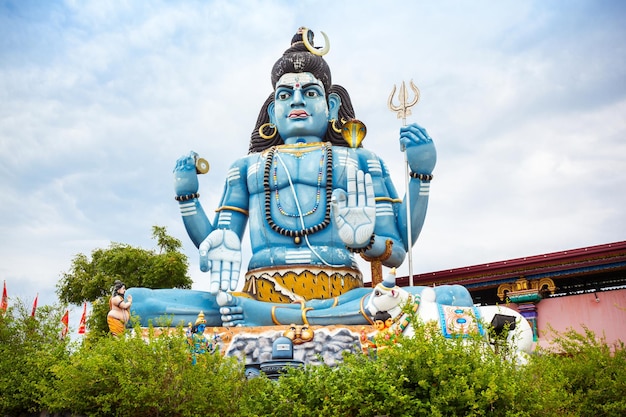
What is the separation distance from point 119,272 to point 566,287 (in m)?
8.78

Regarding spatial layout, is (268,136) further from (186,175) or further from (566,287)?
(566,287)

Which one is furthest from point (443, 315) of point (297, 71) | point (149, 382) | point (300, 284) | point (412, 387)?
point (297, 71)

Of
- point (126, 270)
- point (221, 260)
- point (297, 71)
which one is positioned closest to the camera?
point (221, 260)

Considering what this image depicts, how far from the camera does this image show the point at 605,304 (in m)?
9.34

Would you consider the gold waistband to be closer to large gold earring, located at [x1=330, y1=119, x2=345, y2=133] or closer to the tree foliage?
large gold earring, located at [x1=330, y1=119, x2=345, y2=133]

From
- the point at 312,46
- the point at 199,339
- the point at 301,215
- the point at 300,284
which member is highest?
the point at 312,46

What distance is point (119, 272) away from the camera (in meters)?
15.0

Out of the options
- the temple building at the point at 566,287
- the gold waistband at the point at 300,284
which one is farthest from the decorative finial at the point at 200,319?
the temple building at the point at 566,287

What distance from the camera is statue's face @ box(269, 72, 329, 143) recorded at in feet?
30.5

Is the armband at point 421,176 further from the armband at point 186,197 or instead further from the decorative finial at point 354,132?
the armband at point 186,197

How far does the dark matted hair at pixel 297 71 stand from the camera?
9.45 m

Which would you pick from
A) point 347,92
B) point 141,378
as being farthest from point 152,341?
point 347,92

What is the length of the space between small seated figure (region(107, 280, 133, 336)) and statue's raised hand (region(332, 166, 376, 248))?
2.39 metres

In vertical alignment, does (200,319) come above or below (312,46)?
below
